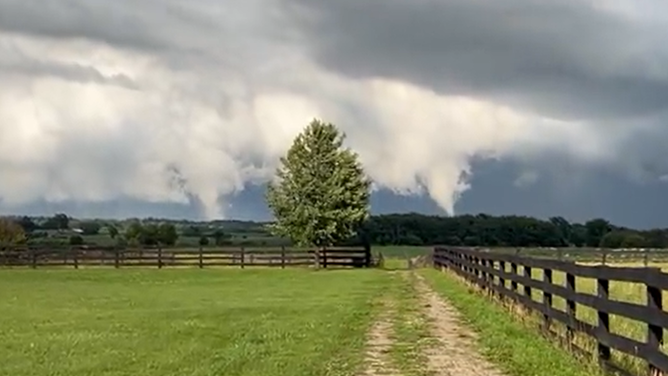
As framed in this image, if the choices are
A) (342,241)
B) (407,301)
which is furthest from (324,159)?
(407,301)

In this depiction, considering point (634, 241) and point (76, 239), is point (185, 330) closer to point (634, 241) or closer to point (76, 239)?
point (76, 239)

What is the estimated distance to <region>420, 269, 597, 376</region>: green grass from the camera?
39.9 ft

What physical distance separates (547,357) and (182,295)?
18317mm

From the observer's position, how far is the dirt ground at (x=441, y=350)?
1235 centimetres

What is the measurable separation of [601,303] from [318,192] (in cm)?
5285

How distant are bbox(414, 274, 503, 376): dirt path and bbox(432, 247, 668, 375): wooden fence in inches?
49.3

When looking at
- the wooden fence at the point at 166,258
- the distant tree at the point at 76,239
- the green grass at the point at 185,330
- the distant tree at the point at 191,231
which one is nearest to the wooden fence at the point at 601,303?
the green grass at the point at 185,330

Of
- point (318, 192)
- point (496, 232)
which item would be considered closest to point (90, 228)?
point (496, 232)

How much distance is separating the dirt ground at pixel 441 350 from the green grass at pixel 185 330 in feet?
0.98

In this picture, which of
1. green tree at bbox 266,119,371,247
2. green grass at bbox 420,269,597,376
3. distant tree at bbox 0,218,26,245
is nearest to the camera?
green grass at bbox 420,269,597,376

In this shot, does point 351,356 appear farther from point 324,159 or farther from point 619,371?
point 324,159

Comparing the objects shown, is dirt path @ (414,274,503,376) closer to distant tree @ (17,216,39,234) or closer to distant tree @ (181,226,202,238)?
distant tree @ (17,216,39,234)

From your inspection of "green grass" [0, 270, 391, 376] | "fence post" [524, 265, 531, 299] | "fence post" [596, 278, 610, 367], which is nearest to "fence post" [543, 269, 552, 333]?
"fence post" [524, 265, 531, 299]

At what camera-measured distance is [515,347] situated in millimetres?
14320
